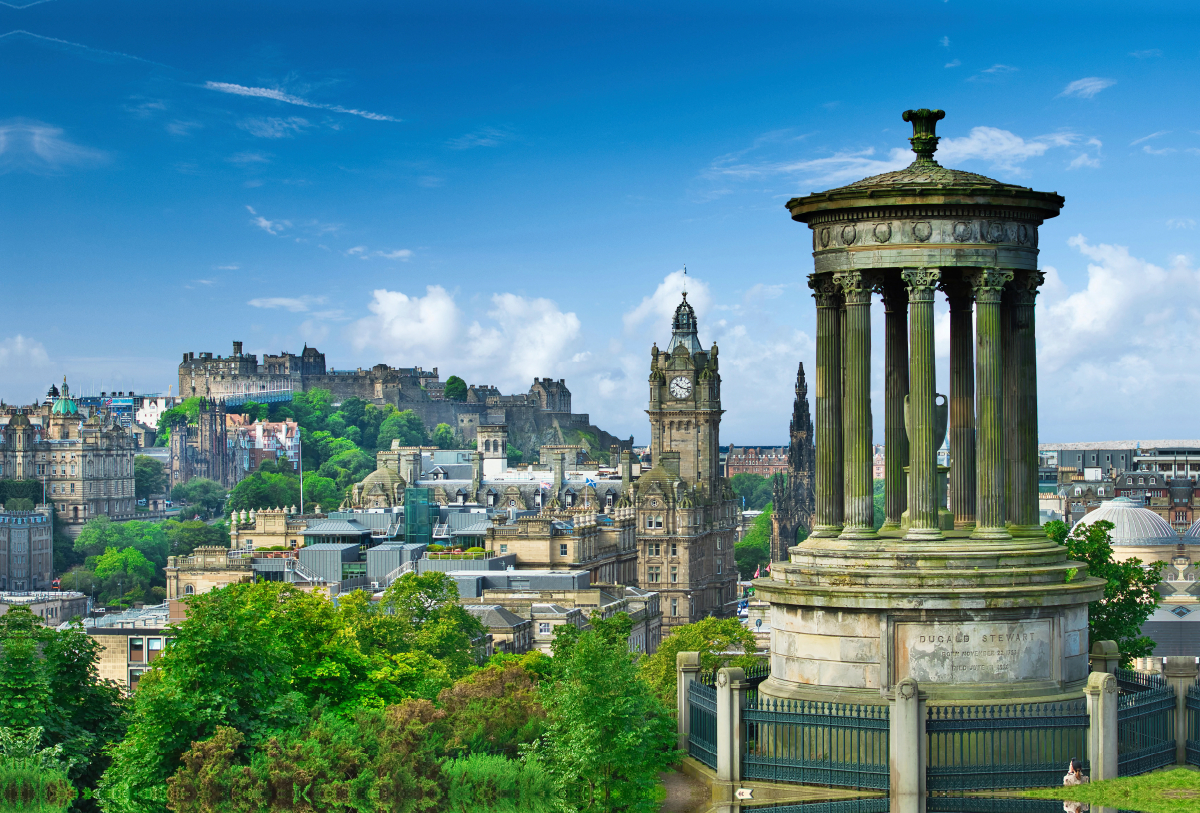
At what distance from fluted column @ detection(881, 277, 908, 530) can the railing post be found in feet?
19.0

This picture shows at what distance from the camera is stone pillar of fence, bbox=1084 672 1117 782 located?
3700 centimetres

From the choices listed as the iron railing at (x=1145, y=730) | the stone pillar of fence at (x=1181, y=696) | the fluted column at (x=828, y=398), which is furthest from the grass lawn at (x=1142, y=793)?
the fluted column at (x=828, y=398)

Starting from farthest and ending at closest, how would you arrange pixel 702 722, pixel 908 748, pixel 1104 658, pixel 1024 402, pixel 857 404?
pixel 1104 658 → pixel 1024 402 → pixel 702 722 → pixel 857 404 → pixel 908 748

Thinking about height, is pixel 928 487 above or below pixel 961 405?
below

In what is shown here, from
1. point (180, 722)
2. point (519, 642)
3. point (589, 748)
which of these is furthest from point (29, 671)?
point (519, 642)

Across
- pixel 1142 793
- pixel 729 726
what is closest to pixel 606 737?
pixel 729 726

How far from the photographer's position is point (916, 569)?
38688 millimetres

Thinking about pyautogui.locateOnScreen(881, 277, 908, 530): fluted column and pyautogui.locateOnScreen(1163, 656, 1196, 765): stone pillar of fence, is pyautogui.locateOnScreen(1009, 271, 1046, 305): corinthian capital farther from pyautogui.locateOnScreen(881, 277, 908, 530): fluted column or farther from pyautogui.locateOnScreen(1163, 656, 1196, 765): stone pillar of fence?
pyautogui.locateOnScreen(1163, 656, 1196, 765): stone pillar of fence

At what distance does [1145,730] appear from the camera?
38.4 metres

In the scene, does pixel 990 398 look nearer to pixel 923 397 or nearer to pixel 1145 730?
pixel 923 397

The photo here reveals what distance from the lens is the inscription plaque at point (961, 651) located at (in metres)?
38.4

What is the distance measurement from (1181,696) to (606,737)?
11472 mm

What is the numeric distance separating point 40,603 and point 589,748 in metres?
145

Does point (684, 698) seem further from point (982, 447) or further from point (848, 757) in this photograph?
point (982, 447)
